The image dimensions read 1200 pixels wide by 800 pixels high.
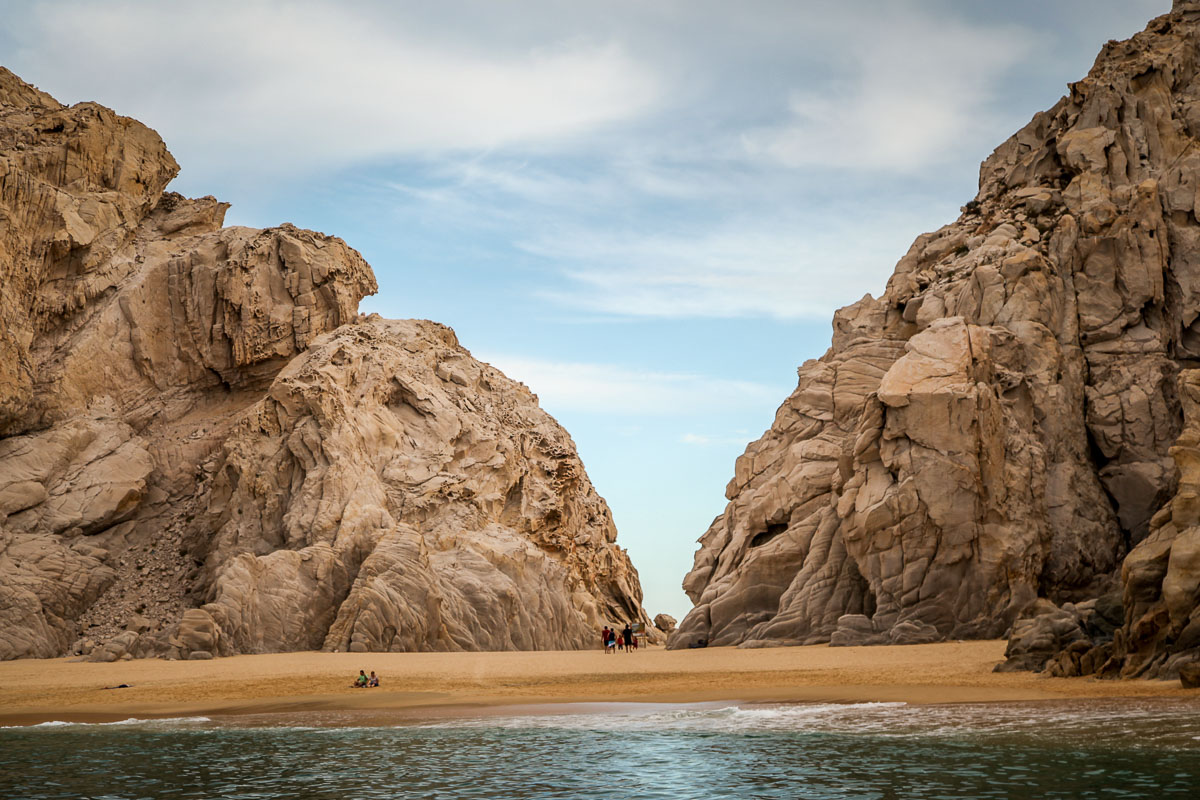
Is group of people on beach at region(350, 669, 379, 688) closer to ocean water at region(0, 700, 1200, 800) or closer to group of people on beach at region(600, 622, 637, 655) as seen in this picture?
ocean water at region(0, 700, 1200, 800)

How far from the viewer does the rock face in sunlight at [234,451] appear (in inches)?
1672

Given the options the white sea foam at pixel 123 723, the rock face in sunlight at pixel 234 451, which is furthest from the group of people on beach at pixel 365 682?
the rock face in sunlight at pixel 234 451

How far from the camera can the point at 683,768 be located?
17203mm

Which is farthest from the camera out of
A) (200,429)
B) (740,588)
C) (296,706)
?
(200,429)

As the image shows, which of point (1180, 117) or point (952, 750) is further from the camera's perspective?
point (1180, 117)

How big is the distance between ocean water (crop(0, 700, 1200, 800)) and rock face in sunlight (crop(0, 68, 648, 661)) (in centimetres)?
1819

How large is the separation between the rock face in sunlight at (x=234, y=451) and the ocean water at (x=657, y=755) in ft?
59.7

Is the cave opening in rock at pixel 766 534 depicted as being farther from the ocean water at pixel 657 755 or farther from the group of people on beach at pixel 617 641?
the ocean water at pixel 657 755

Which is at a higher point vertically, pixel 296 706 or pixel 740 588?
pixel 740 588

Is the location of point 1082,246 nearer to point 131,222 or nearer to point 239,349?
point 239,349

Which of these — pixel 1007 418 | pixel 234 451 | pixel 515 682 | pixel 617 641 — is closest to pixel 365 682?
pixel 515 682

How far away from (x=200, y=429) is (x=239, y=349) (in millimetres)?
4302

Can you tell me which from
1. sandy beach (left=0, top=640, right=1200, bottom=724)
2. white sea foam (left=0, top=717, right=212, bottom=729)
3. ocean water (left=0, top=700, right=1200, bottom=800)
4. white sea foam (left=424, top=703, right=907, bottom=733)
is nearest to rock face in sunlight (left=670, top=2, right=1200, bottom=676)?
sandy beach (left=0, top=640, right=1200, bottom=724)

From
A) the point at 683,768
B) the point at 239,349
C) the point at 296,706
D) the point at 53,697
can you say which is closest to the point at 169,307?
the point at 239,349
